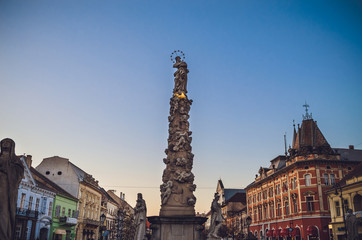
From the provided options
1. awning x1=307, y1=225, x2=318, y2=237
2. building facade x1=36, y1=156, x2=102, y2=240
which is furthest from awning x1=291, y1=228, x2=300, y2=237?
building facade x1=36, y1=156, x2=102, y2=240

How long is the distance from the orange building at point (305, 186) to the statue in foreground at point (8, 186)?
115ft

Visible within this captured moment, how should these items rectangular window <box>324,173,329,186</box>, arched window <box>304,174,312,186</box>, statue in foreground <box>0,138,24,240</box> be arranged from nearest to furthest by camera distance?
statue in foreground <box>0,138,24,240</box> → rectangular window <box>324,173,329,186</box> → arched window <box>304,174,312,186</box>

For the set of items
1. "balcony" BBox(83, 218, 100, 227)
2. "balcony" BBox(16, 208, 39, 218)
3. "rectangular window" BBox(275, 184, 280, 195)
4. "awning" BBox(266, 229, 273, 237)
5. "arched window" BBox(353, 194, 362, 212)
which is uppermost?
"rectangular window" BBox(275, 184, 280, 195)

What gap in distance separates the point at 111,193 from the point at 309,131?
50.8 metres

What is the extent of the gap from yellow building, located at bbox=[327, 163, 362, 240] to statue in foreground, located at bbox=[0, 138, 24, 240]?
101 ft

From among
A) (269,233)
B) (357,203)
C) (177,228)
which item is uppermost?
(357,203)

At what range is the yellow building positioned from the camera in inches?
1299

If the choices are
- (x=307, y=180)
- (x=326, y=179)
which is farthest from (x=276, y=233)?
(x=326, y=179)

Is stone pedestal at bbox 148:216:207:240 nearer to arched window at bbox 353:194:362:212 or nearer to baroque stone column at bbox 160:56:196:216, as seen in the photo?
baroque stone column at bbox 160:56:196:216

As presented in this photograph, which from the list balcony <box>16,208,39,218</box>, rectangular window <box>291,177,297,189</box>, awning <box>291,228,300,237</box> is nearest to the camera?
balcony <box>16,208,39,218</box>

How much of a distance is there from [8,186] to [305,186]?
4033 cm

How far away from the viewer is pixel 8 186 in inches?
265

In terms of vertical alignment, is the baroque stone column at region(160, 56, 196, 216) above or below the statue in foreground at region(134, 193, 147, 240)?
above

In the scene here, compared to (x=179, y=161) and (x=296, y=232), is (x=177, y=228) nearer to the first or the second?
(x=179, y=161)
